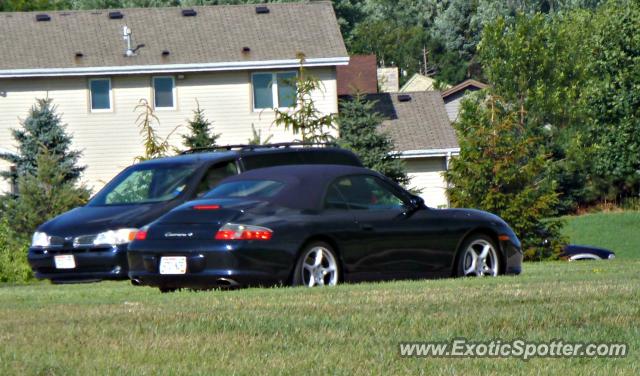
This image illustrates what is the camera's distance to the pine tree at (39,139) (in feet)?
133

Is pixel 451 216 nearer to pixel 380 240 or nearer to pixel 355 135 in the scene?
pixel 380 240

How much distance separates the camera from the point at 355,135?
36.0 meters

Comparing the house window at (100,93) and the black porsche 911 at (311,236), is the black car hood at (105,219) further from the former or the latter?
the house window at (100,93)

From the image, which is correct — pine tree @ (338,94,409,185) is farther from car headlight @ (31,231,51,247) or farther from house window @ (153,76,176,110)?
car headlight @ (31,231,51,247)

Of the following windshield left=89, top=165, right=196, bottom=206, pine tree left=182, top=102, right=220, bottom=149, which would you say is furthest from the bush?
pine tree left=182, top=102, right=220, bottom=149

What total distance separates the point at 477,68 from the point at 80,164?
6091cm

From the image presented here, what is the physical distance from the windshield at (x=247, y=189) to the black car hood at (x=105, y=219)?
242cm

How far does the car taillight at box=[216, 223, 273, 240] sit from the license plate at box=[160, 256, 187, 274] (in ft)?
1.49

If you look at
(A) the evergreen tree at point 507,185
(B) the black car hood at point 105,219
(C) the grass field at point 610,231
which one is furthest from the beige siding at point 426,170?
(B) the black car hood at point 105,219

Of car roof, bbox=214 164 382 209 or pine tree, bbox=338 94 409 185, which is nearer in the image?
car roof, bbox=214 164 382 209

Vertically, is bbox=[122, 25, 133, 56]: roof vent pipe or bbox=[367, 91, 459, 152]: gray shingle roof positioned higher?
bbox=[122, 25, 133, 56]: roof vent pipe

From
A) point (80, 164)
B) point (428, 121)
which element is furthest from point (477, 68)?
point (80, 164)

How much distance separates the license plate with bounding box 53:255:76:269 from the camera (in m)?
17.1

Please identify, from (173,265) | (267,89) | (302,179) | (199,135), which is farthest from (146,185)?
(267,89)
